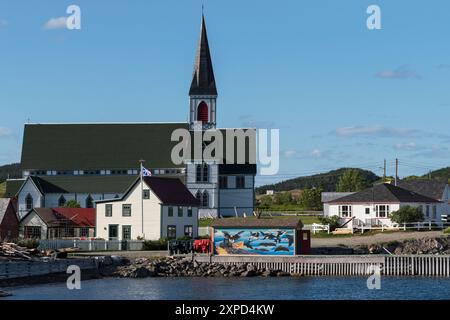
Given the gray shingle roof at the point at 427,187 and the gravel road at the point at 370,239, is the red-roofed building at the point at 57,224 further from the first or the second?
the gray shingle roof at the point at 427,187

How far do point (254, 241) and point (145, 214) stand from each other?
13.5m

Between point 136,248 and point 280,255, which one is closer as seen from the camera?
point 280,255

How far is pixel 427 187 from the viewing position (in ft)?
276

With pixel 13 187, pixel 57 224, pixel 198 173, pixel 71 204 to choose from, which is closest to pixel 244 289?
pixel 57 224

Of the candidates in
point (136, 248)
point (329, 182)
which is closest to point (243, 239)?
point (136, 248)

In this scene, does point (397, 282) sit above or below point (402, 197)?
below

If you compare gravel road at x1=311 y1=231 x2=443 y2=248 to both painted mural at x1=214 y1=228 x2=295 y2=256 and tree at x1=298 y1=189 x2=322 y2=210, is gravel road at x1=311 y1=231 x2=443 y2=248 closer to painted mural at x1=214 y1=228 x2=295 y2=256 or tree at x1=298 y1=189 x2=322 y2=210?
painted mural at x1=214 y1=228 x2=295 y2=256

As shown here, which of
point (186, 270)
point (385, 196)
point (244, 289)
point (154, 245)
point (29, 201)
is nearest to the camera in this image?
point (244, 289)

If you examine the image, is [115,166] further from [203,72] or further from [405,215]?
[405,215]

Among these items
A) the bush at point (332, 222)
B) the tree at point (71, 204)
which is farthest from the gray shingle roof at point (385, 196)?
the tree at point (71, 204)

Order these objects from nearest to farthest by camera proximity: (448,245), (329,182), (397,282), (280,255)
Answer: (397,282) < (280,255) < (448,245) < (329,182)

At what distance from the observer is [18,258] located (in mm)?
52844
